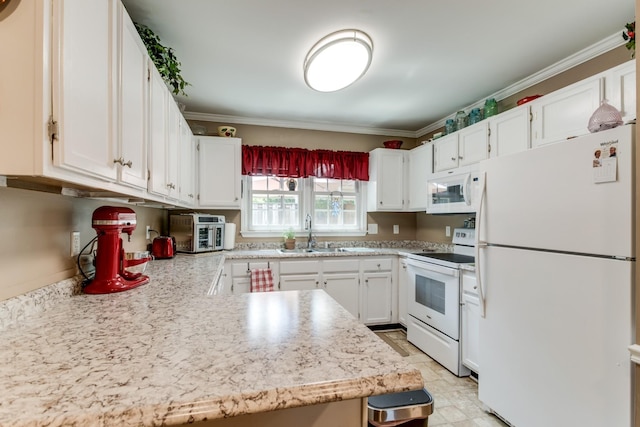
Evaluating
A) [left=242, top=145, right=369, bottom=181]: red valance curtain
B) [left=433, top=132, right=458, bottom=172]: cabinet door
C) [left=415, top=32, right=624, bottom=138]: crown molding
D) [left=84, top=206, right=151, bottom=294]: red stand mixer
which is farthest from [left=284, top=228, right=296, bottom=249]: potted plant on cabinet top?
[left=415, top=32, right=624, bottom=138]: crown molding

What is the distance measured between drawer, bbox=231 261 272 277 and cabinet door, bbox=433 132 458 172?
6.85ft

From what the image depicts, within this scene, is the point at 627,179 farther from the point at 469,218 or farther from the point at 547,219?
the point at 469,218

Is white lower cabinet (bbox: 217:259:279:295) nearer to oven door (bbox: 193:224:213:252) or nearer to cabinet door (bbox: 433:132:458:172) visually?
oven door (bbox: 193:224:213:252)

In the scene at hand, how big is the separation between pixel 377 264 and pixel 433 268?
775 mm

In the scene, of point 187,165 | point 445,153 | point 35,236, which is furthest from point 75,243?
point 445,153

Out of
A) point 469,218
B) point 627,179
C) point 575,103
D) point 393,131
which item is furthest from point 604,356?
point 393,131

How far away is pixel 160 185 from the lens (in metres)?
1.75

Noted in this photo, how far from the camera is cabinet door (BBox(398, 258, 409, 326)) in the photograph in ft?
11.0

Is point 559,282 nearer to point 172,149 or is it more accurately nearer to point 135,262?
point 135,262

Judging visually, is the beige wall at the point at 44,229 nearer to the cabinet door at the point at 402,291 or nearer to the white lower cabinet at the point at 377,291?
the cabinet door at the point at 402,291

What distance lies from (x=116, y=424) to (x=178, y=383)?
12cm

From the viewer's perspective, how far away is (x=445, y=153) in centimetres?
317

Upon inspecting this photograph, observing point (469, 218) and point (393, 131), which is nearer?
point (469, 218)

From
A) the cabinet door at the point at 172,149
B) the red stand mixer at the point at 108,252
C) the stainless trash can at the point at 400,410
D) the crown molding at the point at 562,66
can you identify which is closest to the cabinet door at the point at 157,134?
the cabinet door at the point at 172,149
